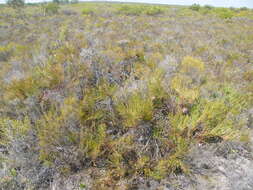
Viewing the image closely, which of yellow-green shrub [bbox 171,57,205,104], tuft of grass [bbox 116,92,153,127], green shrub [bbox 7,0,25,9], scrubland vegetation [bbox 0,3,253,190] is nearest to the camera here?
scrubland vegetation [bbox 0,3,253,190]

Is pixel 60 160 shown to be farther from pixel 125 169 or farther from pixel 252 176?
pixel 252 176

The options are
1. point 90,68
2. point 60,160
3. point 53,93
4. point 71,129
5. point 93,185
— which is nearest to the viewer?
point 93,185

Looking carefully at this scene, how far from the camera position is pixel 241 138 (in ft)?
6.95

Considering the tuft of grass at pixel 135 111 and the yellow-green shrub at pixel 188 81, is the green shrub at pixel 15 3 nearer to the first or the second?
the yellow-green shrub at pixel 188 81

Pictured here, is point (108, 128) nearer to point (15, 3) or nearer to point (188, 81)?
point (188, 81)

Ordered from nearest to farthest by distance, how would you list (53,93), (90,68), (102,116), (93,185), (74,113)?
(93,185) → (74,113) → (102,116) → (53,93) → (90,68)

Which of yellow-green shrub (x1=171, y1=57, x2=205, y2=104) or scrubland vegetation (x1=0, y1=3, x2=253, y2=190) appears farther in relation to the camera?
yellow-green shrub (x1=171, y1=57, x2=205, y2=104)

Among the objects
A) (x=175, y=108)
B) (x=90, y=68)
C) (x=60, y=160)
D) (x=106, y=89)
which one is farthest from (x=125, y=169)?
(x=90, y=68)

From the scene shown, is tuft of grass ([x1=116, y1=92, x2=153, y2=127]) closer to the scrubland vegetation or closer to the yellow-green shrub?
the scrubland vegetation

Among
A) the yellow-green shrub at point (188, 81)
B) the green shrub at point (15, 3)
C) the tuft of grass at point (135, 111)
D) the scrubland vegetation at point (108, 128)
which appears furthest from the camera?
the green shrub at point (15, 3)

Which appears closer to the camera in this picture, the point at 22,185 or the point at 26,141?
the point at 22,185

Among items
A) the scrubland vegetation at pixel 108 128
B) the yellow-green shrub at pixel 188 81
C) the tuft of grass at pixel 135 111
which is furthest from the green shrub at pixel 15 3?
the tuft of grass at pixel 135 111

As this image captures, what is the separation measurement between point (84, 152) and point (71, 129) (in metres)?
0.33

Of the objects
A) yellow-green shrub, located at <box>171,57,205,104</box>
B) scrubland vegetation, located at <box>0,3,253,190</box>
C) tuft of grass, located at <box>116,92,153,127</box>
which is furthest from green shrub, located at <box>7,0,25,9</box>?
tuft of grass, located at <box>116,92,153,127</box>
